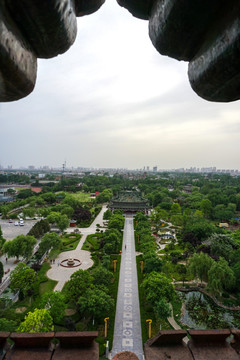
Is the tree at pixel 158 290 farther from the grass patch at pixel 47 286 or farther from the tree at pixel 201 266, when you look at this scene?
the grass patch at pixel 47 286

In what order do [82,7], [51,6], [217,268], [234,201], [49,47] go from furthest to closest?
[234,201] < [217,268] < [82,7] < [49,47] < [51,6]

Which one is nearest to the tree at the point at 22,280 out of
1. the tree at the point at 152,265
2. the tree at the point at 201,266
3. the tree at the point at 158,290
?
the tree at the point at 158,290

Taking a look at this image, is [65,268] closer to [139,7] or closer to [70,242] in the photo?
[70,242]

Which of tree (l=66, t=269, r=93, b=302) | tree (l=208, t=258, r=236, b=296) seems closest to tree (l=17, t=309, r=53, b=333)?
tree (l=66, t=269, r=93, b=302)

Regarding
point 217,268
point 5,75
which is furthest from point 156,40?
point 217,268

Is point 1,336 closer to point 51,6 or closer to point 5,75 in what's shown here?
point 5,75

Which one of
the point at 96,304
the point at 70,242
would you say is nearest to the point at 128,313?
the point at 96,304

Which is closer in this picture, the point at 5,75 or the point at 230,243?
the point at 5,75
